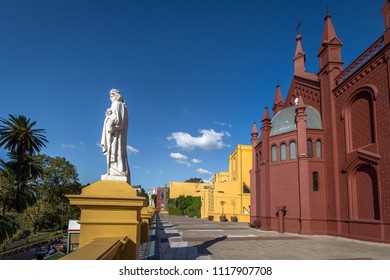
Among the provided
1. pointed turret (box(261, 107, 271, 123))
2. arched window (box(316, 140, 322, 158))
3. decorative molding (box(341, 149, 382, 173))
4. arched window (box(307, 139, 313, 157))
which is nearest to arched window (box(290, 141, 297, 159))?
arched window (box(307, 139, 313, 157))

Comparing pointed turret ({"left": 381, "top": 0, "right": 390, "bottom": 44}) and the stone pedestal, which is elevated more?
pointed turret ({"left": 381, "top": 0, "right": 390, "bottom": 44})

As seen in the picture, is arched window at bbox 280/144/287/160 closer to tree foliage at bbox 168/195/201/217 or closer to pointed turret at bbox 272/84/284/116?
pointed turret at bbox 272/84/284/116

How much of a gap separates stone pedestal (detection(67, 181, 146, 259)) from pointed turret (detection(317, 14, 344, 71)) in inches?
835

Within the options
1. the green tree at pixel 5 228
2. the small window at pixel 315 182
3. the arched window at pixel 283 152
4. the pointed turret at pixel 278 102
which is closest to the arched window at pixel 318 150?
the small window at pixel 315 182

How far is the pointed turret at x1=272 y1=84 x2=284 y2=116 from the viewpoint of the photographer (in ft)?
95.2

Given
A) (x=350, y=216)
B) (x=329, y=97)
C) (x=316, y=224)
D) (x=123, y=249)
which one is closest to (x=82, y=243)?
(x=123, y=249)

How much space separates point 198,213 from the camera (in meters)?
57.1

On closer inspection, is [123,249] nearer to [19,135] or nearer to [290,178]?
[290,178]

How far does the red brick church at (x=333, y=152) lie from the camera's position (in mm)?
16156

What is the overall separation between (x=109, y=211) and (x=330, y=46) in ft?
72.7

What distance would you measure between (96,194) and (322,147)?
20.7 m

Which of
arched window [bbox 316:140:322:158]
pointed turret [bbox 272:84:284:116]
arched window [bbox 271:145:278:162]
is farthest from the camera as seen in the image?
pointed turret [bbox 272:84:284:116]

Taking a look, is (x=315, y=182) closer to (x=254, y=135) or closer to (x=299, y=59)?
(x=254, y=135)

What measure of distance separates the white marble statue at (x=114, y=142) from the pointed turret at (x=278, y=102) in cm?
2619
